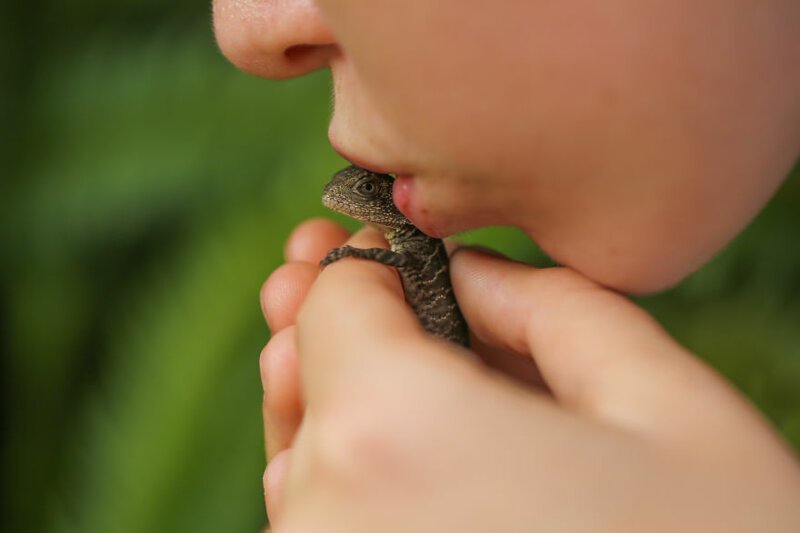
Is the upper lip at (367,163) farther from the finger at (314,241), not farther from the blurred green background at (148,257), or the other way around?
the blurred green background at (148,257)

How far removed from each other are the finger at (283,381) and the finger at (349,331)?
4.9 inches

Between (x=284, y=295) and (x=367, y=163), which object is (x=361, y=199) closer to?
(x=284, y=295)

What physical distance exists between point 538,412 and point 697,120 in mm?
205

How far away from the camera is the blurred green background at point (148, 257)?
1277 millimetres

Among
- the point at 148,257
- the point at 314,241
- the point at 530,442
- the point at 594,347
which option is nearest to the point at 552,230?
the point at 594,347

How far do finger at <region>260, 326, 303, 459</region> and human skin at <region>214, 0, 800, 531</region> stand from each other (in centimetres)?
14

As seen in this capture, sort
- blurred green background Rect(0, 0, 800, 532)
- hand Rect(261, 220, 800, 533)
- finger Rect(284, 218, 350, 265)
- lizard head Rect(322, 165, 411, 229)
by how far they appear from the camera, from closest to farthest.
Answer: hand Rect(261, 220, 800, 533)
finger Rect(284, 218, 350, 265)
lizard head Rect(322, 165, 411, 229)
blurred green background Rect(0, 0, 800, 532)

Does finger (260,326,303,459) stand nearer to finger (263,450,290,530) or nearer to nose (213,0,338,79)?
finger (263,450,290,530)

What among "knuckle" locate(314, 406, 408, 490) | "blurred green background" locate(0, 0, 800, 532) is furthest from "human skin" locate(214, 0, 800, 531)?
"blurred green background" locate(0, 0, 800, 532)

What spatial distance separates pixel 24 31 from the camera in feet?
5.62

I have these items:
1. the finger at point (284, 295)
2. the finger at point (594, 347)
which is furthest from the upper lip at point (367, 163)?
the finger at point (284, 295)

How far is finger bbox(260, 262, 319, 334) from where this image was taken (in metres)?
0.86

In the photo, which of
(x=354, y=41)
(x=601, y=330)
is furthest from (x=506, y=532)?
(x=354, y=41)

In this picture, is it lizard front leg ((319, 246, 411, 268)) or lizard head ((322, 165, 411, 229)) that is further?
lizard head ((322, 165, 411, 229))
